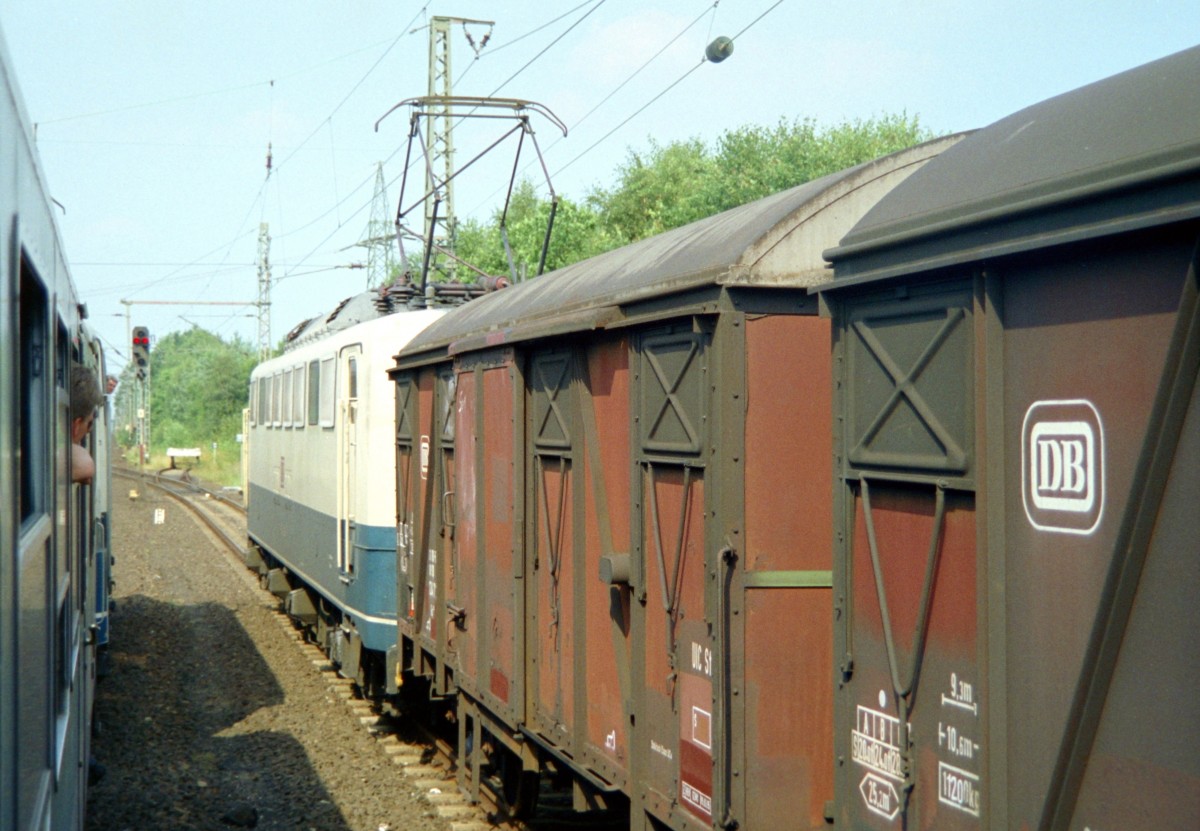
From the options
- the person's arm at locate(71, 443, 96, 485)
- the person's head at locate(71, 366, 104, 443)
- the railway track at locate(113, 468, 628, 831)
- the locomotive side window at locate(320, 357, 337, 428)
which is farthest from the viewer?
the locomotive side window at locate(320, 357, 337, 428)

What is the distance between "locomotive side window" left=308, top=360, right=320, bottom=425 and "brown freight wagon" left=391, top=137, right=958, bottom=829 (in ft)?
19.8

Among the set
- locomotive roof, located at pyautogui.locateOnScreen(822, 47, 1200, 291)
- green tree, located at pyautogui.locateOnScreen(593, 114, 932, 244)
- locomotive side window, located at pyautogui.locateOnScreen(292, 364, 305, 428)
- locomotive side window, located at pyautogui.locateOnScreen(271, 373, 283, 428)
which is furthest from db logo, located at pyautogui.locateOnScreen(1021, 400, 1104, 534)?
green tree, located at pyautogui.locateOnScreen(593, 114, 932, 244)

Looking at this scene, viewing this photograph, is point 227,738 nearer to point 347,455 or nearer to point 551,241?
point 347,455

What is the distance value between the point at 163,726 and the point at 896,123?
4878 centimetres

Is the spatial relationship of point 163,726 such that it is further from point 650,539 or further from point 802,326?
point 802,326

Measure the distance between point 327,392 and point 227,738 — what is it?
3.72m

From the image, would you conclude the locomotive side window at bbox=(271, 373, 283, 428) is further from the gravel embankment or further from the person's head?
the person's head

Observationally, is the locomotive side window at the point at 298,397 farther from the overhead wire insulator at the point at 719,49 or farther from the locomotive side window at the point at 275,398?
the overhead wire insulator at the point at 719,49

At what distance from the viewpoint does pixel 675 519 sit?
17.4 ft

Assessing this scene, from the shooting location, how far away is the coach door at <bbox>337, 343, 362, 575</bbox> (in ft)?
40.0

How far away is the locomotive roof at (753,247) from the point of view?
15.7ft

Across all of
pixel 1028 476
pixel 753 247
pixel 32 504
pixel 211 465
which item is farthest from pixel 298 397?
pixel 211 465

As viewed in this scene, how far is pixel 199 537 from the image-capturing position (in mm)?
29047

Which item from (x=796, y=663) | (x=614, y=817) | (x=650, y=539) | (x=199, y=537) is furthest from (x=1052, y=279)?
(x=199, y=537)
